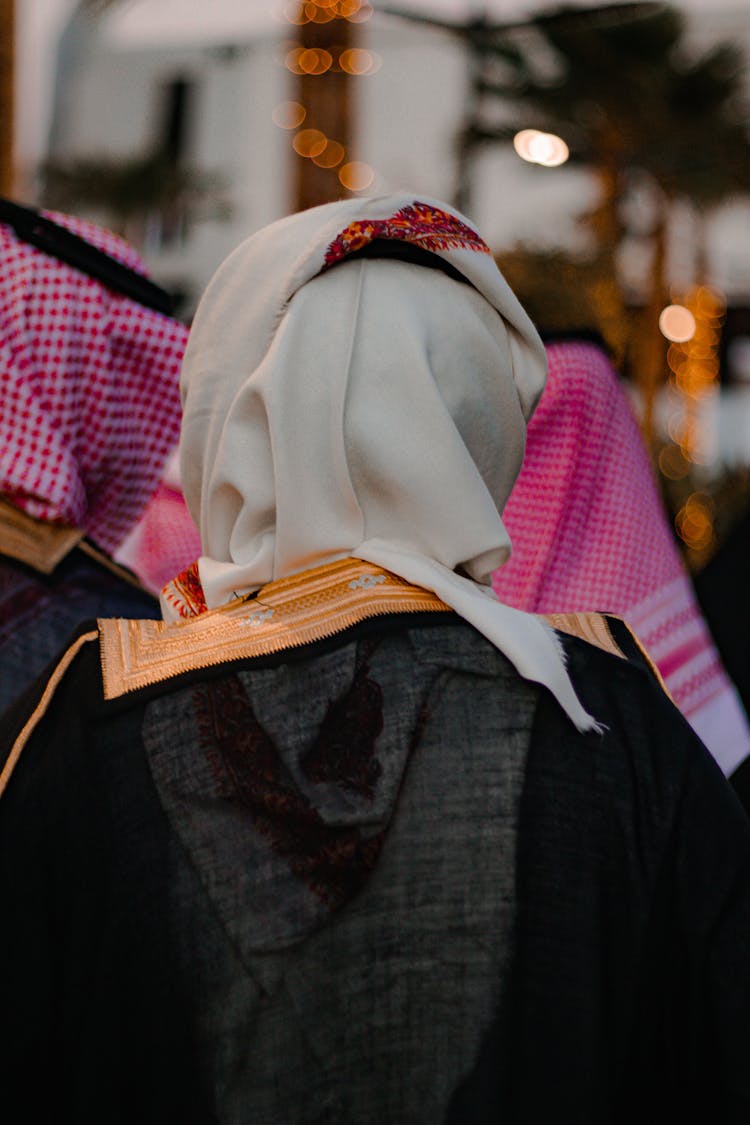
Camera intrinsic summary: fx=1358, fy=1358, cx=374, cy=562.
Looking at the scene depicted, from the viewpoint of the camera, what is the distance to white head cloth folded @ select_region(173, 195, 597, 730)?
1229mm

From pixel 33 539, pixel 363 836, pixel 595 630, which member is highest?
pixel 595 630

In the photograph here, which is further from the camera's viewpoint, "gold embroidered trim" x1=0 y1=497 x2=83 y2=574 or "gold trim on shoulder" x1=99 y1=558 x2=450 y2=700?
"gold embroidered trim" x1=0 y1=497 x2=83 y2=574

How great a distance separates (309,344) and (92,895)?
1.73 feet

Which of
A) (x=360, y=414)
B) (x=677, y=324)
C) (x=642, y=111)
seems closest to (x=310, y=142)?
(x=360, y=414)

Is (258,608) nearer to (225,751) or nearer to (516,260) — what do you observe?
(225,751)

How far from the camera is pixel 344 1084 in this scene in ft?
3.74

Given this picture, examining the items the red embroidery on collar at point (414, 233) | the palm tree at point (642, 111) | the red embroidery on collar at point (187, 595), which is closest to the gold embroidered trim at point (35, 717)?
the red embroidery on collar at point (187, 595)

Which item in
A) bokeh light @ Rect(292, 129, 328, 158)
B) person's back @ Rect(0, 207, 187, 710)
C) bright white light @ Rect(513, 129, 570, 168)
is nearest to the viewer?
person's back @ Rect(0, 207, 187, 710)

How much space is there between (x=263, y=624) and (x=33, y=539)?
79cm

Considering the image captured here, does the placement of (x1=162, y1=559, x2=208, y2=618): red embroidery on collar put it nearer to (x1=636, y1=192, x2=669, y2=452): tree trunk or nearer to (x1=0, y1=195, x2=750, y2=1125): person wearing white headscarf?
(x1=0, y1=195, x2=750, y2=1125): person wearing white headscarf

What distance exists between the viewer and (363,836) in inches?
45.2

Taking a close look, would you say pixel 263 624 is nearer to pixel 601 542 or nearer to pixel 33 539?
pixel 33 539

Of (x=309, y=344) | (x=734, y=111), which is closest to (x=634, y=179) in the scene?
(x=734, y=111)

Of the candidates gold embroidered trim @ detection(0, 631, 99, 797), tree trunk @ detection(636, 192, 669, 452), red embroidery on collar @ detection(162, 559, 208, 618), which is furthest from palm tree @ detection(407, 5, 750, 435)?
gold embroidered trim @ detection(0, 631, 99, 797)
